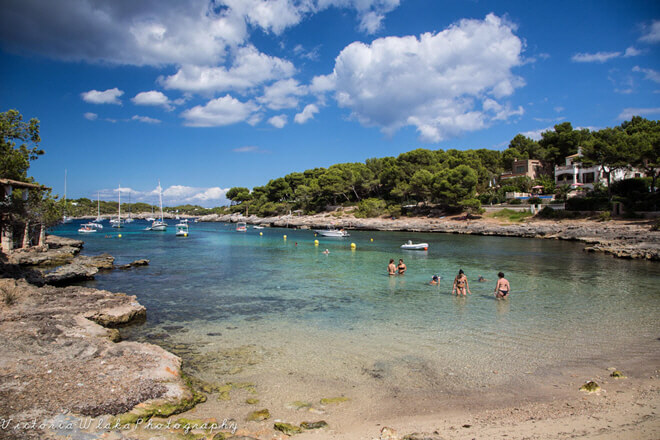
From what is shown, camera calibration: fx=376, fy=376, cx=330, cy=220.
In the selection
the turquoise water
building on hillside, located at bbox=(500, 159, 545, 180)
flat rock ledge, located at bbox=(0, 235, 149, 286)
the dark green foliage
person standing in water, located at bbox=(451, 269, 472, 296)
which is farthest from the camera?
building on hillside, located at bbox=(500, 159, 545, 180)

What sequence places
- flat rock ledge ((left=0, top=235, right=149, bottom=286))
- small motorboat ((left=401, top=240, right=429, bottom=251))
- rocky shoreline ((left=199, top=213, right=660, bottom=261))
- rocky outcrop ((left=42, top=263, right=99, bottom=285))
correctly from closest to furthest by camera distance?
flat rock ledge ((left=0, top=235, right=149, bottom=286)) → rocky outcrop ((left=42, top=263, right=99, bottom=285)) → rocky shoreline ((left=199, top=213, right=660, bottom=261)) → small motorboat ((left=401, top=240, right=429, bottom=251))

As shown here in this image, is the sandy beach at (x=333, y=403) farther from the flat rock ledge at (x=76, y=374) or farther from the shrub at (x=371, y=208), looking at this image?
the shrub at (x=371, y=208)

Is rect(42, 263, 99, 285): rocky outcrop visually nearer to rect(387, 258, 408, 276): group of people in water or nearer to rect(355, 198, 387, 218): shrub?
rect(387, 258, 408, 276): group of people in water

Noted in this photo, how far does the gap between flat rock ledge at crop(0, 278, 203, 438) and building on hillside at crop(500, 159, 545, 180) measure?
301ft

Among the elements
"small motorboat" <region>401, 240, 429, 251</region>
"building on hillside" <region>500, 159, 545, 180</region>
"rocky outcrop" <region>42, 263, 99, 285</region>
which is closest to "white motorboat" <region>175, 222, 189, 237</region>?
"small motorboat" <region>401, 240, 429, 251</region>

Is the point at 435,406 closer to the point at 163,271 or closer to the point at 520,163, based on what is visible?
the point at 163,271

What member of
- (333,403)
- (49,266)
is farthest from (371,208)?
(333,403)

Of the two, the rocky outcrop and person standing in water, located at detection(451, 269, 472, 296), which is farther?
the rocky outcrop

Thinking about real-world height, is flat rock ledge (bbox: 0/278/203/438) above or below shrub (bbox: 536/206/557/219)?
below

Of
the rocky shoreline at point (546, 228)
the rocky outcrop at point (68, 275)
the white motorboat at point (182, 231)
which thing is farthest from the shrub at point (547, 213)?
the rocky outcrop at point (68, 275)

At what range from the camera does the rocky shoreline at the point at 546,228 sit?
3812 centimetres

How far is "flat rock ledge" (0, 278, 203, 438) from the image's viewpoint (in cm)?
662

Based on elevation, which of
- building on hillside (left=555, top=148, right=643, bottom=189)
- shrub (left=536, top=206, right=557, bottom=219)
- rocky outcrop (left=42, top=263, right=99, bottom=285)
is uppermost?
building on hillside (left=555, top=148, right=643, bottom=189)

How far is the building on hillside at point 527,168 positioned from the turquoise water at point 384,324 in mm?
63244
